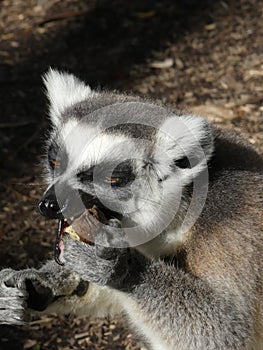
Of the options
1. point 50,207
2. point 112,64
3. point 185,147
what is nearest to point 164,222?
point 185,147

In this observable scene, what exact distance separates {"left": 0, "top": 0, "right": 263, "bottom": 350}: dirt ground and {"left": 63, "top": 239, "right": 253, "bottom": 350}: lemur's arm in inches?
84.5

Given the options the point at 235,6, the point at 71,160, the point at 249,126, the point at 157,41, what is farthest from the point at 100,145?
the point at 235,6

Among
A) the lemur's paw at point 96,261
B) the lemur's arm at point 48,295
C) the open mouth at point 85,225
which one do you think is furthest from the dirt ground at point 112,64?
the lemur's paw at point 96,261

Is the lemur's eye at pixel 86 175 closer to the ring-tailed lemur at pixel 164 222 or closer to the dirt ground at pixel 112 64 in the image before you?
the ring-tailed lemur at pixel 164 222

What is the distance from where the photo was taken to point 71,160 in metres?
4.52

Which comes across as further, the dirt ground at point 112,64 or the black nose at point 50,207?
the dirt ground at point 112,64

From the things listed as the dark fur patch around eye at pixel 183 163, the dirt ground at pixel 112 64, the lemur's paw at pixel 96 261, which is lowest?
the dirt ground at pixel 112 64

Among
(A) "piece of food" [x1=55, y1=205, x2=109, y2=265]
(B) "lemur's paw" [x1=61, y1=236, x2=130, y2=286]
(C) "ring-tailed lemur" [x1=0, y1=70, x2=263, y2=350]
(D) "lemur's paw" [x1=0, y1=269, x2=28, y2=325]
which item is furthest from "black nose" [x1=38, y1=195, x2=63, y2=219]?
(D) "lemur's paw" [x1=0, y1=269, x2=28, y2=325]

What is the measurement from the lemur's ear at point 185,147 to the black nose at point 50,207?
29.0 inches

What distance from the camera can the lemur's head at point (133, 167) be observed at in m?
4.42

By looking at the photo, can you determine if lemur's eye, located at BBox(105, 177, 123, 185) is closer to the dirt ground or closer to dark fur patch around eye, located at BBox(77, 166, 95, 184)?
dark fur patch around eye, located at BBox(77, 166, 95, 184)

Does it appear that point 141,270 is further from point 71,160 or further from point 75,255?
point 71,160

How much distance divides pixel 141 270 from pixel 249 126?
133 inches

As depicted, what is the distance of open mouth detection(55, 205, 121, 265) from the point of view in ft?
14.4
